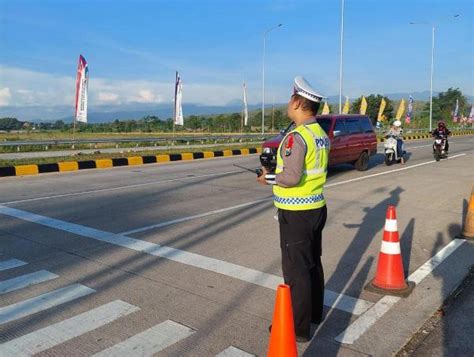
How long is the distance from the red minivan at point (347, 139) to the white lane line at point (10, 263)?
736 cm

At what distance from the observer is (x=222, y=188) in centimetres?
1066

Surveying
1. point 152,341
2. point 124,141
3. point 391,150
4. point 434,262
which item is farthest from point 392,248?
point 124,141

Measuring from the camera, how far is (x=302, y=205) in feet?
11.2

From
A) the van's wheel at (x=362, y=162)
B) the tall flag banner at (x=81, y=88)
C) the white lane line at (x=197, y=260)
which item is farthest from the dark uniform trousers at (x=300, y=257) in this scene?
the tall flag banner at (x=81, y=88)

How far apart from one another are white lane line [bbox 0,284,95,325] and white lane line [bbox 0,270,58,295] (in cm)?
33

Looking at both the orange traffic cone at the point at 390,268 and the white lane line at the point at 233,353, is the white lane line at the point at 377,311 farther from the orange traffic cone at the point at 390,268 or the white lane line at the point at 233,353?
the white lane line at the point at 233,353

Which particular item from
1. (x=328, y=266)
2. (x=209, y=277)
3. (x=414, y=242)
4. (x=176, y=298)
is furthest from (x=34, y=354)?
(x=414, y=242)

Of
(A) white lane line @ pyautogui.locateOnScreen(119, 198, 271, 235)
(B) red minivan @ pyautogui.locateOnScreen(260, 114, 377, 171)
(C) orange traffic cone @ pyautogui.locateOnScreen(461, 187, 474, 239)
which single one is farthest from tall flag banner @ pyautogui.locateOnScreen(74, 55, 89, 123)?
(C) orange traffic cone @ pyautogui.locateOnScreen(461, 187, 474, 239)

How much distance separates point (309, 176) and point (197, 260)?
233cm

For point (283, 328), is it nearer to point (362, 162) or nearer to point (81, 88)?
point (362, 162)

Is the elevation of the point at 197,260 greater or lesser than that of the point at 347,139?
lesser

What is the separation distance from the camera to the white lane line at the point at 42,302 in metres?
3.84

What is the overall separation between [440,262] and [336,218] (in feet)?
7.85

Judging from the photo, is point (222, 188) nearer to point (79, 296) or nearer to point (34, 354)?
point (79, 296)
